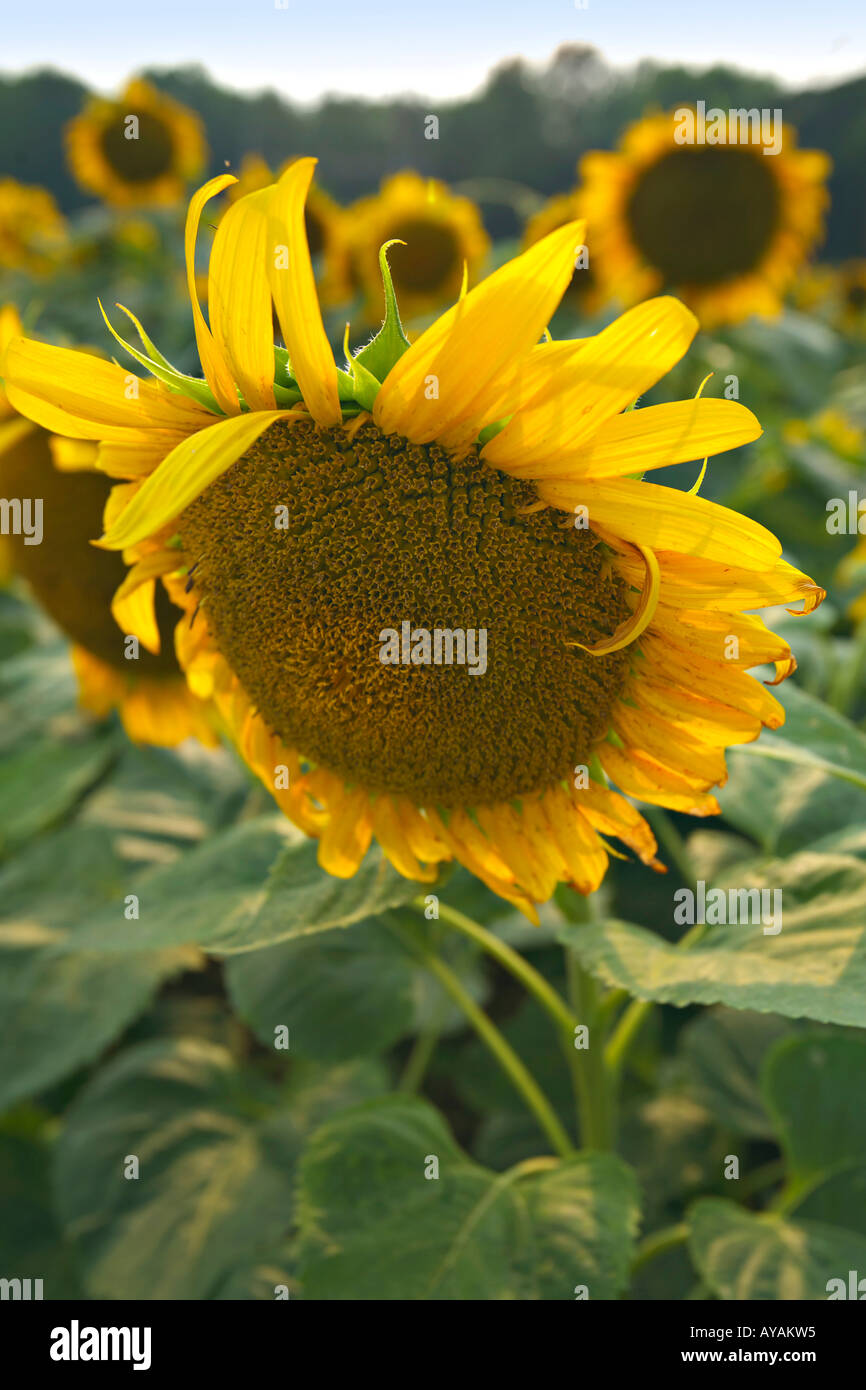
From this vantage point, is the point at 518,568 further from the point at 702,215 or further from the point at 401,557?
the point at 702,215

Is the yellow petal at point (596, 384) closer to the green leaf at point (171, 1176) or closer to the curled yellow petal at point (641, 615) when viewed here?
the curled yellow petal at point (641, 615)

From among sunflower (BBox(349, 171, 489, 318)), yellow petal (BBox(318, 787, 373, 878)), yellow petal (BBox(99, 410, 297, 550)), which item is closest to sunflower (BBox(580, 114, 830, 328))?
sunflower (BBox(349, 171, 489, 318))

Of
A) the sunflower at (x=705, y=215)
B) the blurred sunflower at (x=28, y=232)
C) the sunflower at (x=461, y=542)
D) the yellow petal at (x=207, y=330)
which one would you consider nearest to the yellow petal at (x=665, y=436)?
the sunflower at (x=461, y=542)

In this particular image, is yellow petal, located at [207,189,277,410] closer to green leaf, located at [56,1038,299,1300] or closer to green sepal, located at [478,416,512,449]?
green sepal, located at [478,416,512,449]

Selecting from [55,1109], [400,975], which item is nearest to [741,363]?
[400,975]

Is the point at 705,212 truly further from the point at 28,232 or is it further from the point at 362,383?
the point at 28,232

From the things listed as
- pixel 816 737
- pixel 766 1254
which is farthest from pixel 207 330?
pixel 766 1254
